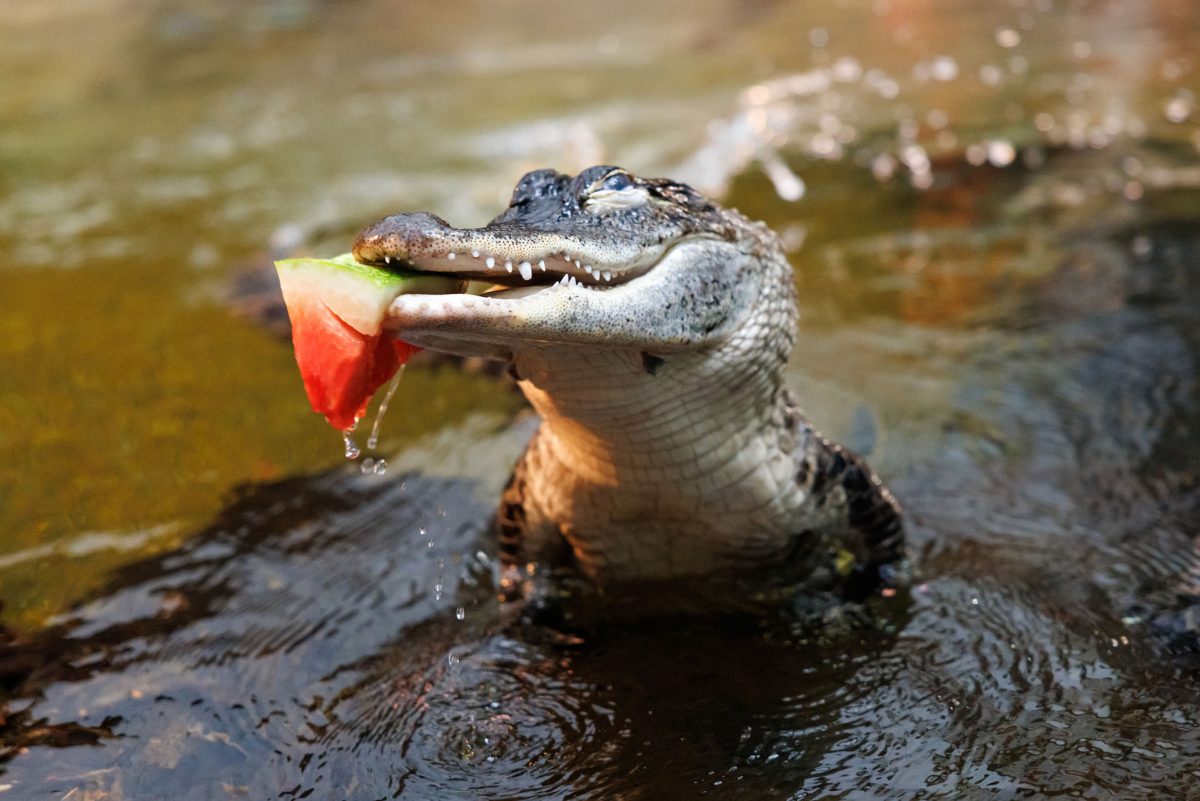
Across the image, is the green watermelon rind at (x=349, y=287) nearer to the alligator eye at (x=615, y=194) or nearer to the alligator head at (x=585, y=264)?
the alligator head at (x=585, y=264)

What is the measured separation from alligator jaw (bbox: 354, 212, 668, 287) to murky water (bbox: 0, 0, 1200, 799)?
1138 millimetres

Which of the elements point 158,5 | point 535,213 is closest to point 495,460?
point 535,213

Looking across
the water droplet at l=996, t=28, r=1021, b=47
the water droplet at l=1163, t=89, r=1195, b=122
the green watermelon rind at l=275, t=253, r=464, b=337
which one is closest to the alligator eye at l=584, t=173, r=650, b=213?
the green watermelon rind at l=275, t=253, r=464, b=337

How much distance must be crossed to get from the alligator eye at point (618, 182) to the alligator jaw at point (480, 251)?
402 mm

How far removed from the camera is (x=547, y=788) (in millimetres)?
2502

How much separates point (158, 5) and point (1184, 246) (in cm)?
1597

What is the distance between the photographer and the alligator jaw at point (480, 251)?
2004 mm

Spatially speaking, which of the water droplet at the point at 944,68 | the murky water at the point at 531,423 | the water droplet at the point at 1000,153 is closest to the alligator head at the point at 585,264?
the murky water at the point at 531,423

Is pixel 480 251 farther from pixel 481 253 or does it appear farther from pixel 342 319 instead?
pixel 342 319

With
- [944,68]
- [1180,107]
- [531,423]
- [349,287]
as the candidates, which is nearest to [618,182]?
[349,287]

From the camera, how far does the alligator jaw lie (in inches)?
78.9

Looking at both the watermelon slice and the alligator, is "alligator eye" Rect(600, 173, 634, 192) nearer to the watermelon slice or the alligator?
the alligator

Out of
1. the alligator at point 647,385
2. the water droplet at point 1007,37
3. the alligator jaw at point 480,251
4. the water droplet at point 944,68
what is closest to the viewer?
the alligator jaw at point 480,251

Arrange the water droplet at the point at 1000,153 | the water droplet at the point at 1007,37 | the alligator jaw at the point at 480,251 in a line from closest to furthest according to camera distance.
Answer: the alligator jaw at the point at 480,251, the water droplet at the point at 1000,153, the water droplet at the point at 1007,37
